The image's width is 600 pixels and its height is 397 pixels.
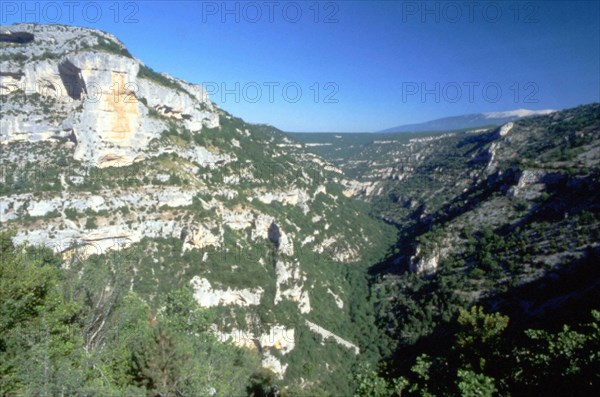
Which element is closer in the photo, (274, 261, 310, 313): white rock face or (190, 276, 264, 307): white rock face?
(190, 276, 264, 307): white rock face

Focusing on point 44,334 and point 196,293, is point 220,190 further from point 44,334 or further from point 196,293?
point 44,334

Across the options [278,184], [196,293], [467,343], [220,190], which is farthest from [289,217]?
[467,343]

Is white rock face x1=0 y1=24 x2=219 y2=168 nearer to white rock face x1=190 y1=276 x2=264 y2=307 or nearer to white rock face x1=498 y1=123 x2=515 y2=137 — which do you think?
white rock face x1=190 y1=276 x2=264 y2=307

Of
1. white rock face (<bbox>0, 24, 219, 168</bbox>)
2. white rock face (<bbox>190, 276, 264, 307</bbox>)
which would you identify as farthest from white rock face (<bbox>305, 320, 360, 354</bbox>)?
white rock face (<bbox>0, 24, 219, 168</bbox>)

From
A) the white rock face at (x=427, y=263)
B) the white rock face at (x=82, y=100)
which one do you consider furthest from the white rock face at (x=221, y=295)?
the white rock face at (x=427, y=263)

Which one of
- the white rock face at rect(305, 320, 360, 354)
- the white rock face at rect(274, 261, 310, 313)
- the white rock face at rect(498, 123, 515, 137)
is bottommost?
the white rock face at rect(305, 320, 360, 354)

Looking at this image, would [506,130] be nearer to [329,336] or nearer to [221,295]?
[329,336]
